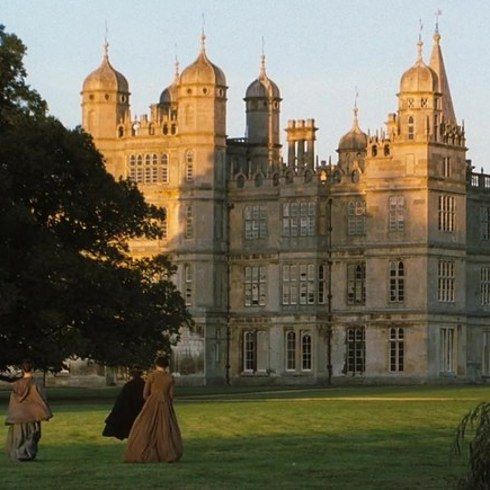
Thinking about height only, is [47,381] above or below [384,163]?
below

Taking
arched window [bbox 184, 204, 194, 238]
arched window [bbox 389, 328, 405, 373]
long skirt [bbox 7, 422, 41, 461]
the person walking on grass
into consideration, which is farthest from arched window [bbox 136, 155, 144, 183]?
long skirt [bbox 7, 422, 41, 461]

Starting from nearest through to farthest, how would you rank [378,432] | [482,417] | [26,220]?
1. [482,417]
2. [378,432]
3. [26,220]

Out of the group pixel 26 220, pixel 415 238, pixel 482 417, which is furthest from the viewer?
pixel 415 238

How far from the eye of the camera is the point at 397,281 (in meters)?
90.2

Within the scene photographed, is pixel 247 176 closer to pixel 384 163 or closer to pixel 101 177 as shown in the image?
pixel 384 163

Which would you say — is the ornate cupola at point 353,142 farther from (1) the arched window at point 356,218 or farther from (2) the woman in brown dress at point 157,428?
(2) the woman in brown dress at point 157,428

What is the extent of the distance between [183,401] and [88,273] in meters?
4.97

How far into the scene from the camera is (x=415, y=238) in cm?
8938

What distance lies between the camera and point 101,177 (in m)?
64.1

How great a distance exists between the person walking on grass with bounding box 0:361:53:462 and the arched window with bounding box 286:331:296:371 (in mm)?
58628

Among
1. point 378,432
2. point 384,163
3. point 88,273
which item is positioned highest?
point 384,163

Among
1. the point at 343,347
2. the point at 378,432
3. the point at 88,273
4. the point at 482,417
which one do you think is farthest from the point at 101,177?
the point at 482,417

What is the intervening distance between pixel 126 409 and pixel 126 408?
37mm

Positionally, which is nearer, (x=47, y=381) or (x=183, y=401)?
(x=183, y=401)
